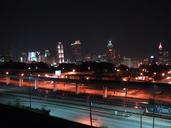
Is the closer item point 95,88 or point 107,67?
point 95,88

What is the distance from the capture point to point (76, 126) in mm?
14406

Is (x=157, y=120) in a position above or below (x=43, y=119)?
below

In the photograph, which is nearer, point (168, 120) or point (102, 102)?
point (168, 120)

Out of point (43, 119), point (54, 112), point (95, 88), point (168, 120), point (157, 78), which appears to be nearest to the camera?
point (43, 119)

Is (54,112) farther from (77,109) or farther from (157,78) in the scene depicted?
(157,78)

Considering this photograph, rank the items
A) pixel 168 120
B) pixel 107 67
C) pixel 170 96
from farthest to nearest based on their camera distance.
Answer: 1. pixel 107 67
2. pixel 170 96
3. pixel 168 120

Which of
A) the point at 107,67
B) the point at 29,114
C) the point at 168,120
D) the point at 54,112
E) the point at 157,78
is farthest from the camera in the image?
the point at 107,67

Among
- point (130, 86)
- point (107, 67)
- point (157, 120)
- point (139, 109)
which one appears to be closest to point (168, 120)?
point (157, 120)

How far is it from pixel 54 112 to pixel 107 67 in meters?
121

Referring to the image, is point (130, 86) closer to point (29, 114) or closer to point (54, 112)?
point (54, 112)

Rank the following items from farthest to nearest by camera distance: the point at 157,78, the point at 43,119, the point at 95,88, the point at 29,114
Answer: the point at 157,78 < the point at 95,88 < the point at 29,114 < the point at 43,119

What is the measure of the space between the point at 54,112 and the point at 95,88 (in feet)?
119

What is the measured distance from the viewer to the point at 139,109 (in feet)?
126

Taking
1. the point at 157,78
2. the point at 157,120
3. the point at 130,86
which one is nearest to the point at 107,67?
the point at 157,78
